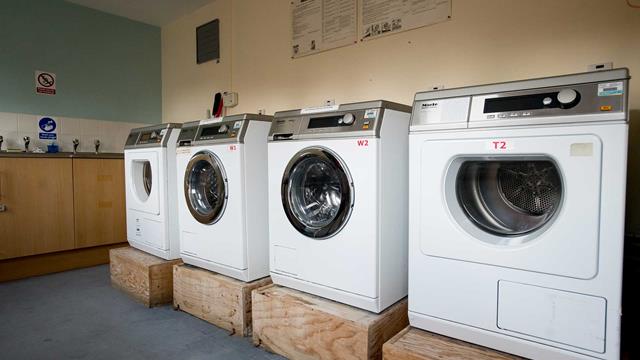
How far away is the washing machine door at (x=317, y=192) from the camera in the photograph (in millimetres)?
1645

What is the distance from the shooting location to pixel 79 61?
13.0 ft

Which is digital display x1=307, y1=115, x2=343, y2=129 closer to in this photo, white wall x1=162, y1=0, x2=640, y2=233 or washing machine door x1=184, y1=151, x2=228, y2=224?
washing machine door x1=184, y1=151, x2=228, y2=224

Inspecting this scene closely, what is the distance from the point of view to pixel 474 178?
1.50 metres

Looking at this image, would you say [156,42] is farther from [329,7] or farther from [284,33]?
[329,7]

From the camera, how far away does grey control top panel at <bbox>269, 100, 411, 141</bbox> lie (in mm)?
1567

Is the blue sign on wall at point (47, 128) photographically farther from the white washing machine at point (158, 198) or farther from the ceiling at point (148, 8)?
the white washing machine at point (158, 198)

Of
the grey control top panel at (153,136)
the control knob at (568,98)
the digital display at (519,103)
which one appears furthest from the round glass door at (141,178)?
the control knob at (568,98)

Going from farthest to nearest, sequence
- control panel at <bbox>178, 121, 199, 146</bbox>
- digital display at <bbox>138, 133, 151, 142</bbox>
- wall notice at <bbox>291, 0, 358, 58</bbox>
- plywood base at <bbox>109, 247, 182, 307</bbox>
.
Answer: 1. digital display at <bbox>138, 133, 151, 142</bbox>
2. wall notice at <bbox>291, 0, 358, 58</bbox>
3. plywood base at <bbox>109, 247, 182, 307</bbox>
4. control panel at <bbox>178, 121, 199, 146</bbox>

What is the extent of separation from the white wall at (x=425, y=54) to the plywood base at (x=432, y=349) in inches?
38.3

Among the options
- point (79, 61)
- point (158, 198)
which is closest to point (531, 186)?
point (158, 198)

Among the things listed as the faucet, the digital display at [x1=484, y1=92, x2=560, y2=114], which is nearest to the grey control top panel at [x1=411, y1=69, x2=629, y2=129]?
the digital display at [x1=484, y1=92, x2=560, y2=114]

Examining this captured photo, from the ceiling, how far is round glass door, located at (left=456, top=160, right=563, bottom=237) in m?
3.45

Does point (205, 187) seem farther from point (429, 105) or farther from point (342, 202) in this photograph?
point (429, 105)

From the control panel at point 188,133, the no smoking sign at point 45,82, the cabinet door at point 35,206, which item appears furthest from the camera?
the no smoking sign at point 45,82
